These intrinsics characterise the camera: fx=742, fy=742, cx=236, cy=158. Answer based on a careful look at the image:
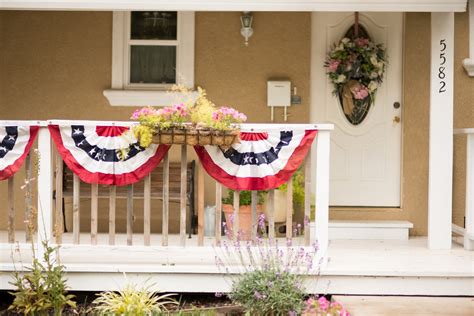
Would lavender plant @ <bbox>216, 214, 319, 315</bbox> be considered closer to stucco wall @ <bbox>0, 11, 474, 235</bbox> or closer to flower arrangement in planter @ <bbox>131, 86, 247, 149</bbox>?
flower arrangement in planter @ <bbox>131, 86, 247, 149</bbox>

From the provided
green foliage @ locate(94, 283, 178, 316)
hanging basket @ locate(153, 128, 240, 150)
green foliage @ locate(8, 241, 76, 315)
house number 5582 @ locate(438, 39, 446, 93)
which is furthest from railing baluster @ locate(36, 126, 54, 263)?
house number 5582 @ locate(438, 39, 446, 93)

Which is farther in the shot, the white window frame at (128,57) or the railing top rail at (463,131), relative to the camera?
the white window frame at (128,57)

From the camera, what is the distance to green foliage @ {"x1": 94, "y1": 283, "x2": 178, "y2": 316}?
229 inches

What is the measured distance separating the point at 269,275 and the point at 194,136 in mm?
1295

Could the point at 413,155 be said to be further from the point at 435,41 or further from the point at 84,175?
the point at 84,175

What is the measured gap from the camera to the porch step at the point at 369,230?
27.2 ft

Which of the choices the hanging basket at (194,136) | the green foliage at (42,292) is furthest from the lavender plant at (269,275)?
the green foliage at (42,292)

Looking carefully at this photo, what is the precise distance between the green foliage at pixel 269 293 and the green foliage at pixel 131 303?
67 centimetres

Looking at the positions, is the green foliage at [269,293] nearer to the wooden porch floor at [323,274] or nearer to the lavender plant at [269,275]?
the lavender plant at [269,275]

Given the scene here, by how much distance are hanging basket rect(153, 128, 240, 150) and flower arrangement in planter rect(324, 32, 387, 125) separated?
2668mm

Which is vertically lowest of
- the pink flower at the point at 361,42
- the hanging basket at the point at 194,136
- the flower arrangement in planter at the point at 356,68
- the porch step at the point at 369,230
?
the porch step at the point at 369,230

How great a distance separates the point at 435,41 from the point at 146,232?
346cm

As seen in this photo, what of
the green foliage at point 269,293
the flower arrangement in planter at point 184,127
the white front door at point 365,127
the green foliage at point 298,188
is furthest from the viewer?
the white front door at point 365,127

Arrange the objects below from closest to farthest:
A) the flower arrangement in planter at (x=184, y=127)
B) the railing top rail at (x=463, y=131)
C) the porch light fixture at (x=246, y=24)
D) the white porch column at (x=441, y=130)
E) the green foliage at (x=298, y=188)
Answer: the flower arrangement in planter at (x=184, y=127)
the white porch column at (x=441, y=130)
the railing top rail at (x=463, y=131)
the green foliage at (x=298, y=188)
the porch light fixture at (x=246, y=24)
